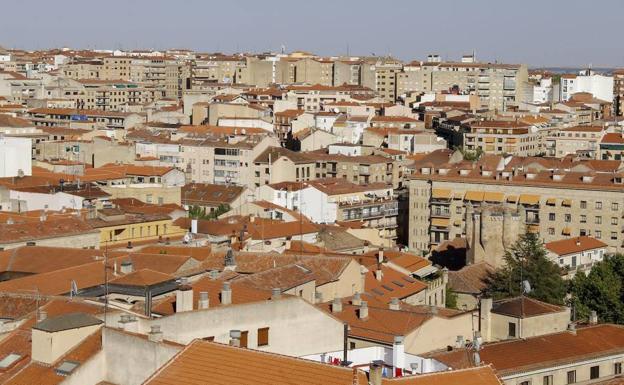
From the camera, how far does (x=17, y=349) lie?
20234 mm

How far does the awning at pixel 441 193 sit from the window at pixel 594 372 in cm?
3680

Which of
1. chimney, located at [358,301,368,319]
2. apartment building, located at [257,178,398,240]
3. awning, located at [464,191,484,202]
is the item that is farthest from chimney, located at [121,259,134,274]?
awning, located at [464,191,484,202]

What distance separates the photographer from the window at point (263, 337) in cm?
2027

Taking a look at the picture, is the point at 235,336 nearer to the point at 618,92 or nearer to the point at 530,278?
the point at 530,278

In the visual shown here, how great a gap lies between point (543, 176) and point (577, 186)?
2449mm

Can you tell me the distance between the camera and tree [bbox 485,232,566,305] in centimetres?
3891

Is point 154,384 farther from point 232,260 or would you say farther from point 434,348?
point 232,260

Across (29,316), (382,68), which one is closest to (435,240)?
(29,316)

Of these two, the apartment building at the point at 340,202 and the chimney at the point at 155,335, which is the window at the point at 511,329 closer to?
the chimney at the point at 155,335

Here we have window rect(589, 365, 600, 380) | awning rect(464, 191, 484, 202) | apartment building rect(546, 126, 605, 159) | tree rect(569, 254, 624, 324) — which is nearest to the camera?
window rect(589, 365, 600, 380)

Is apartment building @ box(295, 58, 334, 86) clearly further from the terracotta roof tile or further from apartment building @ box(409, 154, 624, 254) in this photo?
the terracotta roof tile

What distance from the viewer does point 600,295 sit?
38.4 metres

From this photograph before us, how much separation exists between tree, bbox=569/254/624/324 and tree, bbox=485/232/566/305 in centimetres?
48

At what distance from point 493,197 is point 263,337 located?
137 feet
